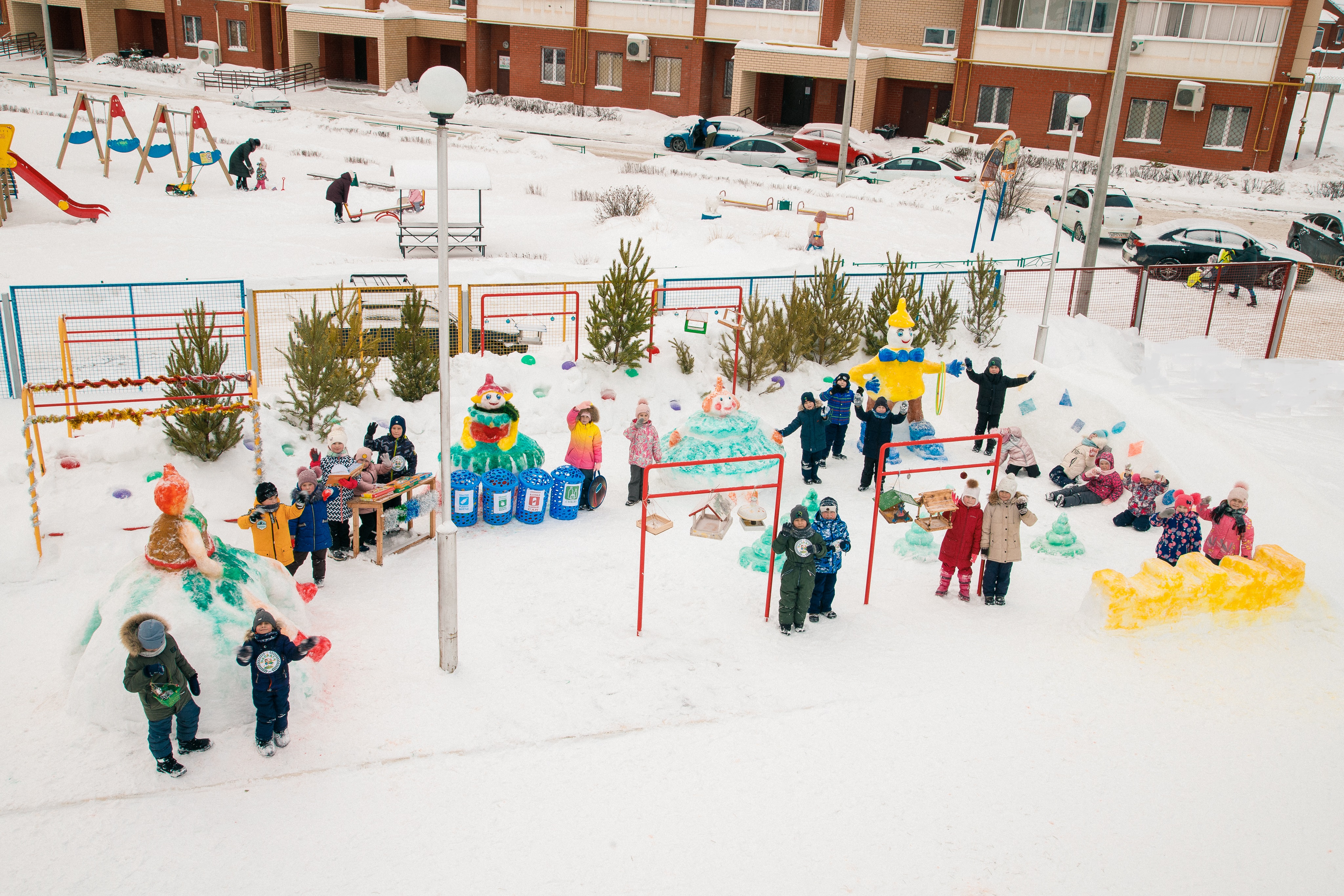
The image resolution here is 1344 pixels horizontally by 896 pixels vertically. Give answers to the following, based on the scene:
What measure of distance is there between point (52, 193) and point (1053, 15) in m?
31.4

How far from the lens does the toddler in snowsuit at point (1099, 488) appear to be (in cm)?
1250

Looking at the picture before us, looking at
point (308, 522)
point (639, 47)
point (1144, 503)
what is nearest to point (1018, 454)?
point (1144, 503)

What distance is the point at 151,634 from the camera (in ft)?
22.6

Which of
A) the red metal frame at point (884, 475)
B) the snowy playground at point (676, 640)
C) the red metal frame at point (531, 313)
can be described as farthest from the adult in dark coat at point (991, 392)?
the red metal frame at point (531, 313)

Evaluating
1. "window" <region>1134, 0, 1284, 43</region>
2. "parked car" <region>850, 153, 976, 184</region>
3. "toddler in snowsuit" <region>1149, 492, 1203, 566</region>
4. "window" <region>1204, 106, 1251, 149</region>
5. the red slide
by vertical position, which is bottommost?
"toddler in snowsuit" <region>1149, 492, 1203, 566</region>

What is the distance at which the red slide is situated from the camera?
67.5ft

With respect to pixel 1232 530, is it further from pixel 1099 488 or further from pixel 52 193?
pixel 52 193

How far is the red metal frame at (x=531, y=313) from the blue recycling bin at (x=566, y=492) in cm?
277

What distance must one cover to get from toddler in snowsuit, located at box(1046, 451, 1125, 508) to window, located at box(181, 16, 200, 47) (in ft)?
154

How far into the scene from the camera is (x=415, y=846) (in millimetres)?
6906

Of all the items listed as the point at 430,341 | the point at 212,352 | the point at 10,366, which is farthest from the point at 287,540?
the point at 10,366

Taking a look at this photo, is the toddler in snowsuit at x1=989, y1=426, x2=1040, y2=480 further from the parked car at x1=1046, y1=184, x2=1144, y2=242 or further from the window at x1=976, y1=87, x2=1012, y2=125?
the window at x1=976, y1=87, x2=1012, y2=125

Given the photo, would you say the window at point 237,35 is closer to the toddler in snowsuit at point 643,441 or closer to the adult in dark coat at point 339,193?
the adult in dark coat at point 339,193

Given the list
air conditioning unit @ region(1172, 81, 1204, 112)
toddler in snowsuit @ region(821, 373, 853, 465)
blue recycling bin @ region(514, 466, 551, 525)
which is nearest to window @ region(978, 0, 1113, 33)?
air conditioning unit @ region(1172, 81, 1204, 112)
